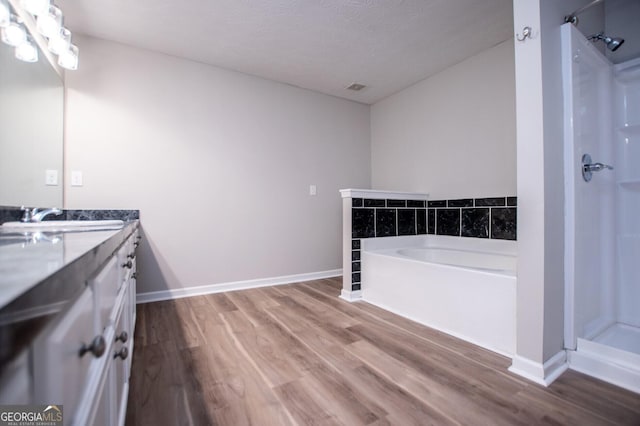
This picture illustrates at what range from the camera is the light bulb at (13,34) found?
145 cm

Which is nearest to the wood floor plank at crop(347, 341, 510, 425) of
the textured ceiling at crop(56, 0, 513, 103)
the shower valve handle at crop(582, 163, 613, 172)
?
the shower valve handle at crop(582, 163, 613, 172)

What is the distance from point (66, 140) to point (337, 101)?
8.90 feet

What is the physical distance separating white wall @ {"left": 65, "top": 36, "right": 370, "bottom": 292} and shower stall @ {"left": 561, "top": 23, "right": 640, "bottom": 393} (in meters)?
2.33

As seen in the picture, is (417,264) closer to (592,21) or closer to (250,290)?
(250,290)

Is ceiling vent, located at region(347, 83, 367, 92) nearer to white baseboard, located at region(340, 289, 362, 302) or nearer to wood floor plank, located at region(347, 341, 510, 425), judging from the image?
white baseboard, located at region(340, 289, 362, 302)

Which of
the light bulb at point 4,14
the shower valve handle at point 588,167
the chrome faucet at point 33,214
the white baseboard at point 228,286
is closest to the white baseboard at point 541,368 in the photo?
the shower valve handle at point 588,167

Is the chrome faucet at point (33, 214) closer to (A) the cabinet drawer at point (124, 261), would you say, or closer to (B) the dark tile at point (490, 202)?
(A) the cabinet drawer at point (124, 261)

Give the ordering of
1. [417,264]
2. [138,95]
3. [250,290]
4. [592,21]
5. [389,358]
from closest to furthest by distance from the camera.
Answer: [389,358] < [592,21] < [417,264] < [138,95] < [250,290]

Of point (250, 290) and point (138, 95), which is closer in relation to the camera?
point (138, 95)

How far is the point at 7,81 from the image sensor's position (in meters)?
1.50

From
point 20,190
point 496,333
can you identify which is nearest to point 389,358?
point 496,333

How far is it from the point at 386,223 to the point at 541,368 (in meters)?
1.59

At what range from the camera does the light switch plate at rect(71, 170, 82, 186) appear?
7.52 feet

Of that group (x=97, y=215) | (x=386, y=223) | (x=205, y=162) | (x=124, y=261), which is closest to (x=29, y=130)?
(x=97, y=215)
